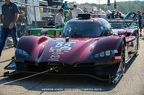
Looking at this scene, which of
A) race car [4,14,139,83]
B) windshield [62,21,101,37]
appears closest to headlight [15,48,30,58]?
race car [4,14,139,83]

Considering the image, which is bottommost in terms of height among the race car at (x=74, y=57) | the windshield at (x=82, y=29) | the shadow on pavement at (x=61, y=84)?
the shadow on pavement at (x=61, y=84)

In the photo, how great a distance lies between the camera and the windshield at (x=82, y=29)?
276 inches

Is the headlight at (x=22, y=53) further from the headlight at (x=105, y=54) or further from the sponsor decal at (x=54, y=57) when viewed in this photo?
the headlight at (x=105, y=54)

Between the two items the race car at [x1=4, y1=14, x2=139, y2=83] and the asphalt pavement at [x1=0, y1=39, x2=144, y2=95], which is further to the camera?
the race car at [x1=4, y1=14, x2=139, y2=83]

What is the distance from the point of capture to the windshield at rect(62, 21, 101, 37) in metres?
7.02

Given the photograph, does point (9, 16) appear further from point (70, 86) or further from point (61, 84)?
point (70, 86)

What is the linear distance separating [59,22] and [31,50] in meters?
5.80

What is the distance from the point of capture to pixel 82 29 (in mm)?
7152

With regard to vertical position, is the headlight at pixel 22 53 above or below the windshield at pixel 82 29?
below

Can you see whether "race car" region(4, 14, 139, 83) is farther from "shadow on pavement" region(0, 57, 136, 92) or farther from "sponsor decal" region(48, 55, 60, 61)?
"shadow on pavement" region(0, 57, 136, 92)

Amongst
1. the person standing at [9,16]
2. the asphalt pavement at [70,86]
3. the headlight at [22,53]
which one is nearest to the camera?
the asphalt pavement at [70,86]

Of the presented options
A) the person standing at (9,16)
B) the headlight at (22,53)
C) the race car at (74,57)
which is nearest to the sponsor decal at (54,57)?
the race car at (74,57)

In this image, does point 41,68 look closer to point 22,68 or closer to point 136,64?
point 22,68

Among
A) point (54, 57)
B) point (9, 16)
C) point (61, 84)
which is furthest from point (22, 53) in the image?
point (9, 16)
